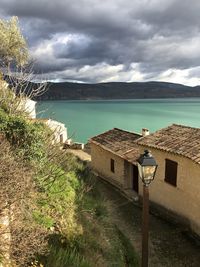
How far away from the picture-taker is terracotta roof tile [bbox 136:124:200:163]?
1486 cm

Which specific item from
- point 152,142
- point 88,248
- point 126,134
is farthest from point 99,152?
point 88,248

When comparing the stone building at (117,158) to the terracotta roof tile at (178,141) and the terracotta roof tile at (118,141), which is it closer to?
the terracotta roof tile at (118,141)

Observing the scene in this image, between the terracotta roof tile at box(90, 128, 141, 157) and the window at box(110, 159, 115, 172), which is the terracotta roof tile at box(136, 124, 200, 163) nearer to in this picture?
the terracotta roof tile at box(90, 128, 141, 157)

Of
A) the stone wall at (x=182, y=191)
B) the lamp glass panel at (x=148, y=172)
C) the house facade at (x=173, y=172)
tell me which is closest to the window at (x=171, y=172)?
the house facade at (x=173, y=172)

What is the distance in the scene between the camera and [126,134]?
25.1 meters

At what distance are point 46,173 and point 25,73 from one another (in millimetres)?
7767

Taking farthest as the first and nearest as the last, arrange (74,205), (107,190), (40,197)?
(107,190) < (74,205) < (40,197)

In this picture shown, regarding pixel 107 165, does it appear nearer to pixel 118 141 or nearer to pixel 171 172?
pixel 118 141

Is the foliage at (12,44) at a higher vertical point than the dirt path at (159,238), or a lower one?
higher

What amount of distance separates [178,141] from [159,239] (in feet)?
17.5

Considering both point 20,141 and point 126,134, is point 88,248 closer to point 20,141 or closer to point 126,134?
point 20,141

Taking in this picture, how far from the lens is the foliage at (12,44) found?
19.5 metres

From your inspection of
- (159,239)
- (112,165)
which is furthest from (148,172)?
(112,165)

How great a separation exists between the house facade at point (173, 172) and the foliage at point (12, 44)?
931cm
